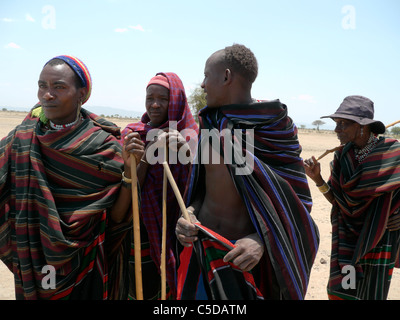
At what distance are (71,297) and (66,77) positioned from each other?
1563 millimetres

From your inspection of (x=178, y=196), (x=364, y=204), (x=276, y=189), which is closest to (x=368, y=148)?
(x=364, y=204)

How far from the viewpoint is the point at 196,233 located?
1964 mm

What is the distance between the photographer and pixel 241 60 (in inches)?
77.9

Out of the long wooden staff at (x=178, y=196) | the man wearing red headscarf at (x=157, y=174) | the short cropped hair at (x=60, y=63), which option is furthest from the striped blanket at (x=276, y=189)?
the short cropped hair at (x=60, y=63)

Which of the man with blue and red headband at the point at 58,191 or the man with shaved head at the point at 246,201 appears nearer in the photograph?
the man with shaved head at the point at 246,201

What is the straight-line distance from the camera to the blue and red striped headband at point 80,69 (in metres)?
2.33

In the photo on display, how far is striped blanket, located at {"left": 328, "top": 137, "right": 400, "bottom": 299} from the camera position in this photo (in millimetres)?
2994

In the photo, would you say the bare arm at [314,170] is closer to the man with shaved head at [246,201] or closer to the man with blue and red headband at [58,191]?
the man with shaved head at [246,201]

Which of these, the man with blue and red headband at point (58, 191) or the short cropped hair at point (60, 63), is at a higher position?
the short cropped hair at point (60, 63)

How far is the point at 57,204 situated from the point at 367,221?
2.68m

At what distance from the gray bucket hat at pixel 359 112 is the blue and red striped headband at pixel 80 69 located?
218 centimetres

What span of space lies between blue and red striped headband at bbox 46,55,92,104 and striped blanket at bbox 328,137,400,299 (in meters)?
2.46

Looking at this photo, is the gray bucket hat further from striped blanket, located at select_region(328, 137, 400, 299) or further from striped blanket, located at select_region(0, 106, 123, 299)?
striped blanket, located at select_region(0, 106, 123, 299)

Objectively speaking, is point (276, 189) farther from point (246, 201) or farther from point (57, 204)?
point (57, 204)
